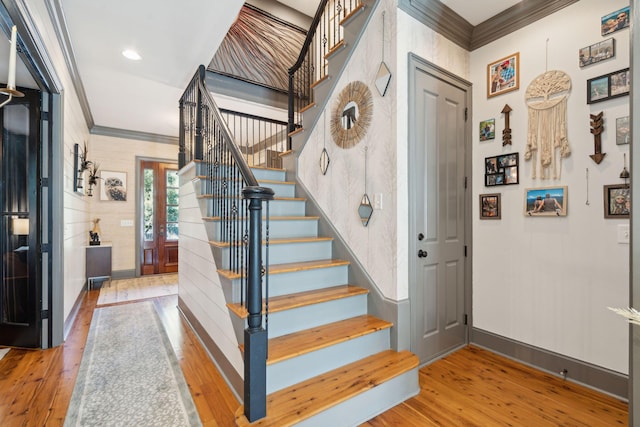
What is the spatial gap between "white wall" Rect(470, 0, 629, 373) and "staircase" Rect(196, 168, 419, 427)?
118cm

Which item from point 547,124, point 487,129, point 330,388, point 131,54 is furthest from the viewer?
point 131,54

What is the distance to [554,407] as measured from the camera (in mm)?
2012

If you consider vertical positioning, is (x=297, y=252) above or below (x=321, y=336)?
above

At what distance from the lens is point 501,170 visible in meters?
2.76

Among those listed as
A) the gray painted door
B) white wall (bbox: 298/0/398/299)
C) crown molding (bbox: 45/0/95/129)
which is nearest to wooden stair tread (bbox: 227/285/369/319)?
white wall (bbox: 298/0/398/299)

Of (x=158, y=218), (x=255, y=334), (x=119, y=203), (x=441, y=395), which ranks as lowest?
(x=441, y=395)

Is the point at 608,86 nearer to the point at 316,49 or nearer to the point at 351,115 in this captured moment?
the point at 351,115

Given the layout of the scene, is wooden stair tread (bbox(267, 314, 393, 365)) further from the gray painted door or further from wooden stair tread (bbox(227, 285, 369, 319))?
the gray painted door

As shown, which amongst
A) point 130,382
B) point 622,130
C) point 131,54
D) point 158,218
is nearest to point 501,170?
point 622,130

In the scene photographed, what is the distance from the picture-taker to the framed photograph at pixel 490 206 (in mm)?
2801

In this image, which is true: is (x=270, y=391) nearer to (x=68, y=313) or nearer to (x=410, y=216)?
(x=410, y=216)

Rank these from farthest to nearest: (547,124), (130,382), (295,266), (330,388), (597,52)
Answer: (295,266), (547,124), (130,382), (597,52), (330,388)

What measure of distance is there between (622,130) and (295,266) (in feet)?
8.36

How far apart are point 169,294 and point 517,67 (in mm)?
5322
